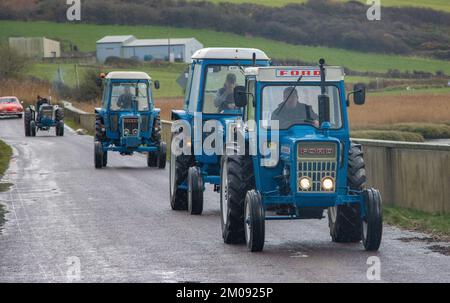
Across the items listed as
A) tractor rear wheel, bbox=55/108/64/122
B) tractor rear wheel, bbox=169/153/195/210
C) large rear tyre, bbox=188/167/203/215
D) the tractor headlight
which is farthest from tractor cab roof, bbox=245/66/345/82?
tractor rear wheel, bbox=55/108/64/122

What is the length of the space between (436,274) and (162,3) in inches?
4059

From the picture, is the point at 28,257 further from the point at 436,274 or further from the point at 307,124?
the point at 436,274

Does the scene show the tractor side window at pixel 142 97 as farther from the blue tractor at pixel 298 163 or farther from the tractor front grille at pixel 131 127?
the blue tractor at pixel 298 163

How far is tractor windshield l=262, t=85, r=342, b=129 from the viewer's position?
46.9ft

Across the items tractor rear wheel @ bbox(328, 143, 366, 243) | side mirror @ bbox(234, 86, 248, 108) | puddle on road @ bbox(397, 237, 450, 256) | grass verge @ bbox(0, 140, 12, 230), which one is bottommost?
grass verge @ bbox(0, 140, 12, 230)

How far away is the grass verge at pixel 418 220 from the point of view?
15.7m

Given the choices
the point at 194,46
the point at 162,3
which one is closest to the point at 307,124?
the point at 194,46

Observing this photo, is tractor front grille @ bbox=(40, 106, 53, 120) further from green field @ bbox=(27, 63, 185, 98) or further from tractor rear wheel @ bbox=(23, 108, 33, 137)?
green field @ bbox=(27, 63, 185, 98)

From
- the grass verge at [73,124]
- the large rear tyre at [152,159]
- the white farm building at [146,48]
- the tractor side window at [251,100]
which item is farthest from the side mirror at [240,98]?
the white farm building at [146,48]

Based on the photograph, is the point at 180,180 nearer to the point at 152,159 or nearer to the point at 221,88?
the point at 221,88

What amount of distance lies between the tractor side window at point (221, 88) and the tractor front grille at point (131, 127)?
11.6m

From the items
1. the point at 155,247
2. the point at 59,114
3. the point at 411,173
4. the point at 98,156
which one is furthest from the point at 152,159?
the point at 59,114

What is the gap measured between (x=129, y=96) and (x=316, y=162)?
60.2 ft

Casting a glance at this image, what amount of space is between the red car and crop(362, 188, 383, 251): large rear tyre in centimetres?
5765
